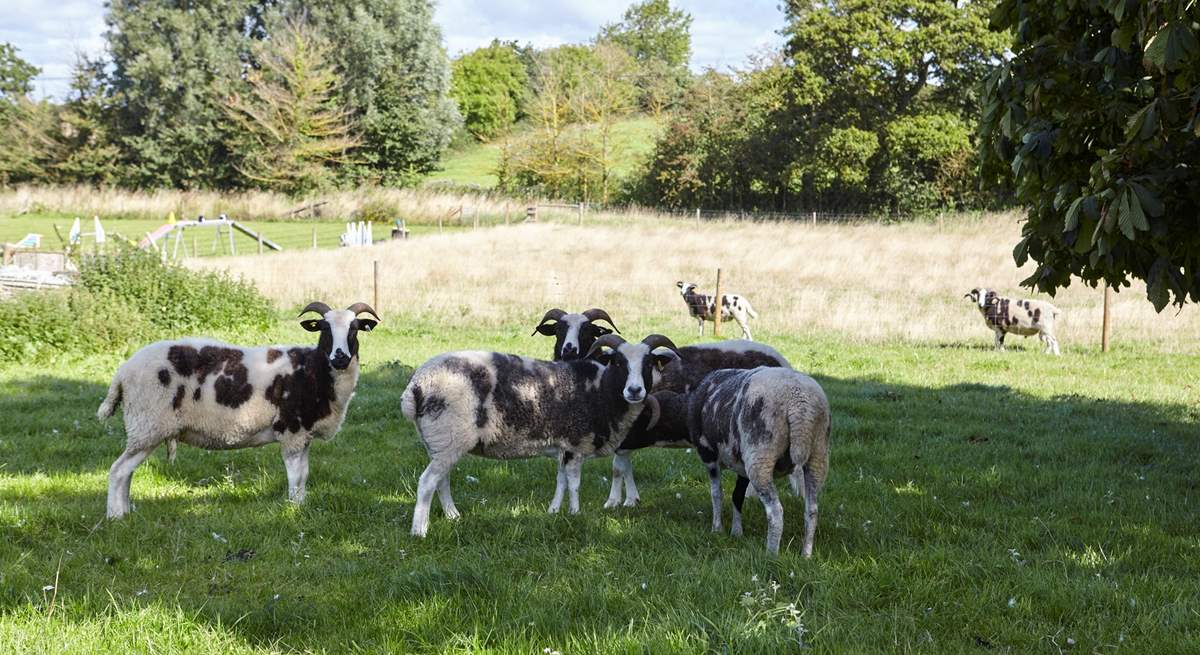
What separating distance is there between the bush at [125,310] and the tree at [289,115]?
39.0m

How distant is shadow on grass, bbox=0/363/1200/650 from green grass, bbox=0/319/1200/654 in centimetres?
2

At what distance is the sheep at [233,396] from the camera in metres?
7.50

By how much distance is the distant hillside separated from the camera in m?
62.4

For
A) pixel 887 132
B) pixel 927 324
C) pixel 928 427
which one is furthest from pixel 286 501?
pixel 887 132

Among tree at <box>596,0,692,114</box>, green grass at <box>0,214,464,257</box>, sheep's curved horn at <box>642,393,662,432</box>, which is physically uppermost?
tree at <box>596,0,692,114</box>

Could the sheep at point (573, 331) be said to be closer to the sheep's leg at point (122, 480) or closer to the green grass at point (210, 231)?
the sheep's leg at point (122, 480)

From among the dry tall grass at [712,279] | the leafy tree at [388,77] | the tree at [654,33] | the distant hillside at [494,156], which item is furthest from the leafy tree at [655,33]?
the dry tall grass at [712,279]

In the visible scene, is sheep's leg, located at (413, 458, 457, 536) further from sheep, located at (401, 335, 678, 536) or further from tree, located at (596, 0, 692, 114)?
tree, located at (596, 0, 692, 114)

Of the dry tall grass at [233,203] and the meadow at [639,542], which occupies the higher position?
the dry tall grass at [233,203]

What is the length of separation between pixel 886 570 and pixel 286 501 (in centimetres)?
466

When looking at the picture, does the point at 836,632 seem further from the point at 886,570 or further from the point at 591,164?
the point at 591,164

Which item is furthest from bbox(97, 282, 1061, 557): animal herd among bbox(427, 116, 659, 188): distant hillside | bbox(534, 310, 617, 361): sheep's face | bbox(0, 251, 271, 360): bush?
bbox(427, 116, 659, 188): distant hillside

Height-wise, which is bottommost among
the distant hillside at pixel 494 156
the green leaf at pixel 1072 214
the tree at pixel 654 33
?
the green leaf at pixel 1072 214

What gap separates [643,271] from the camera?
27.6 m
